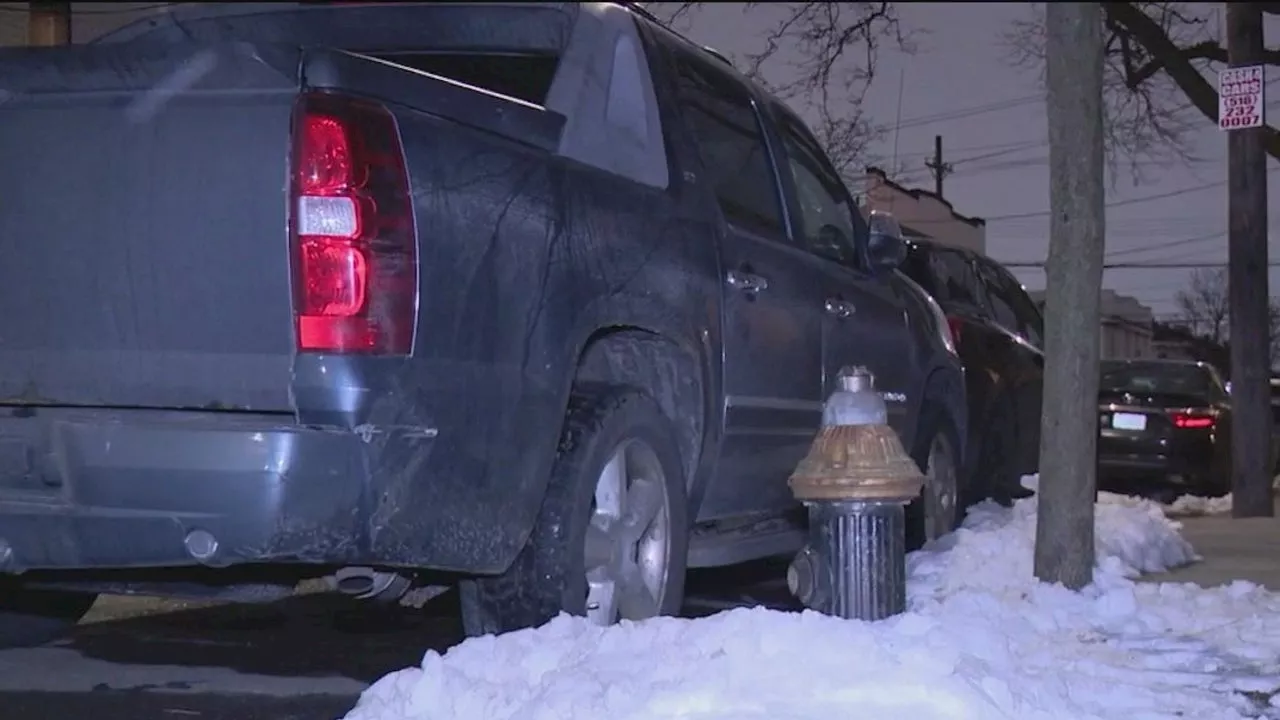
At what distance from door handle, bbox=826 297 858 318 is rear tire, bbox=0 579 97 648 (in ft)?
9.58

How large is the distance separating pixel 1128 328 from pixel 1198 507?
43.7m

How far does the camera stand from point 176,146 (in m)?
4.01

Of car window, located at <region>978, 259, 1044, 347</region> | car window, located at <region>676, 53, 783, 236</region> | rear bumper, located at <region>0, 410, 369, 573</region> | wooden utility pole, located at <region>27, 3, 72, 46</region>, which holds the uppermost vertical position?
wooden utility pole, located at <region>27, 3, 72, 46</region>

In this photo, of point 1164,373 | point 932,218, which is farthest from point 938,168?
point 1164,373

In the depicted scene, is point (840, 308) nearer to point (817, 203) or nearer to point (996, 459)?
point (817, 203)

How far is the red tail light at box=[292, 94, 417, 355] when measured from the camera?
12.7 ft

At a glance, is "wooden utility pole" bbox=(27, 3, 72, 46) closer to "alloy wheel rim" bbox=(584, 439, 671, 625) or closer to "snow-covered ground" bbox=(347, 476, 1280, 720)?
"alloy wheel rim" bbox=(584, 439, 671, 625)

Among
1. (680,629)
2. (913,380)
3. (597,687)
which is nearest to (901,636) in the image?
(680,629)

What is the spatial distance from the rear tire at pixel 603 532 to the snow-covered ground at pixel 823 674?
0.17 m

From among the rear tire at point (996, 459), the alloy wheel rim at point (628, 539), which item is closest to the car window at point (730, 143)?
the alloy wheel rim at point (628, 539)

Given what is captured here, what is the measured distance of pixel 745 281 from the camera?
18.9 ft

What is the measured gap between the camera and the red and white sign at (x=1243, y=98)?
11359mm

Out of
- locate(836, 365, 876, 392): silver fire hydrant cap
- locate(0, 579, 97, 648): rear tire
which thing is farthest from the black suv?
locate(0, 579, 97, 648): rear tire

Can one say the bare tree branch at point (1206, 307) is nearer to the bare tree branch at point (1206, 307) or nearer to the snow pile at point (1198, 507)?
the bare tree branch at point (1206, 307)
